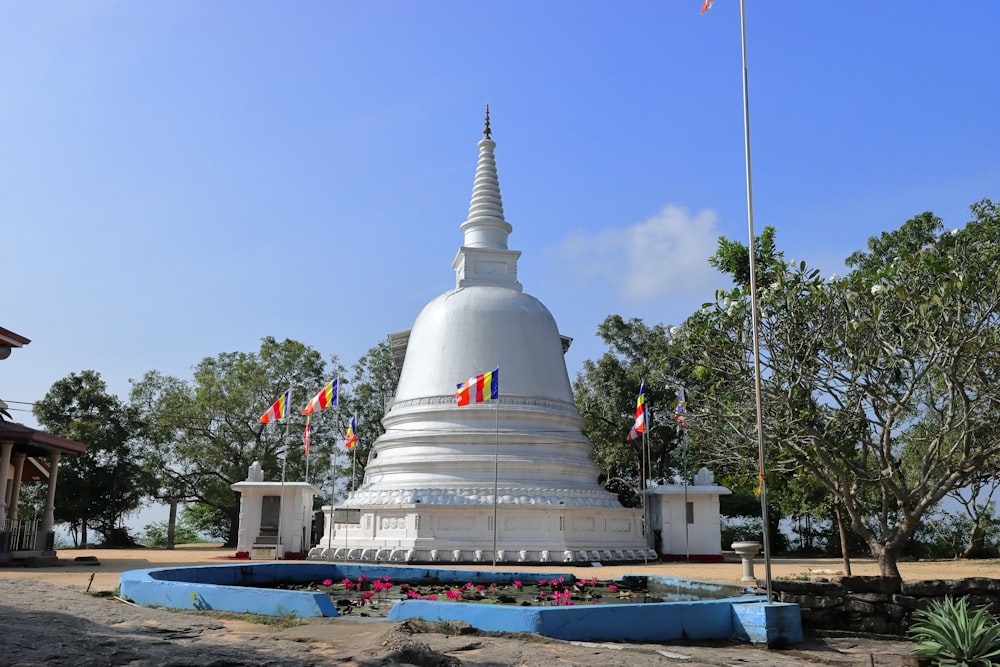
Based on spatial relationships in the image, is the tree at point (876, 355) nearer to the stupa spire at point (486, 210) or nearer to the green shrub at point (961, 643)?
the green shrub at point (961, 643)

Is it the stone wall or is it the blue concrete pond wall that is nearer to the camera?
the blue concrete pond wall

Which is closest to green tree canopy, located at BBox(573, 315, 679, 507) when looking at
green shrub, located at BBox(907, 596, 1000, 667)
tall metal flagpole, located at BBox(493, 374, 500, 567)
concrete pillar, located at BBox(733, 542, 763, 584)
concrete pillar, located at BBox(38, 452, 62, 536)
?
tall metal flagpole, located at BBox(493, 374, 500, 567)

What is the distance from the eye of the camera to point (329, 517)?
30.9m

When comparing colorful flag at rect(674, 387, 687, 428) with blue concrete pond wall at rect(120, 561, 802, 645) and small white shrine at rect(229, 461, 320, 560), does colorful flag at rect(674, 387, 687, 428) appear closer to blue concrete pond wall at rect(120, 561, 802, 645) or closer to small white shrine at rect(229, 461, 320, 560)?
blue concrete pond wall at rect(120, 561, 802, 645)

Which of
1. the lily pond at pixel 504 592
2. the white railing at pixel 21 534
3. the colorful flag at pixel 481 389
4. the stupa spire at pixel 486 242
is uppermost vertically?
the stupa spire at pixel 486 242

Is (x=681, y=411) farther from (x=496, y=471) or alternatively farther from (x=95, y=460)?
(x=95, y=460)

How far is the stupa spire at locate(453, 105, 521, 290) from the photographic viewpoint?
3553 cm

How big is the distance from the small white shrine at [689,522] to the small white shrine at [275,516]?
14036mm

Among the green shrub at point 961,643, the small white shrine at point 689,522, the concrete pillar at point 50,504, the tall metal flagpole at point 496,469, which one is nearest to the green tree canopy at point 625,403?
the small white shrine at point 689,522

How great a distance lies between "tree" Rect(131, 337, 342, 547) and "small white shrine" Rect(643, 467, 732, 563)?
71.7 ft

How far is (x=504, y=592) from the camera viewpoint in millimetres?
15414

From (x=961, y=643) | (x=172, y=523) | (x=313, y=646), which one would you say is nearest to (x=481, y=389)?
(x=313, y=646)

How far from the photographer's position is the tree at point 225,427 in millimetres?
45406

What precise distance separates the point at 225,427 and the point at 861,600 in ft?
131
